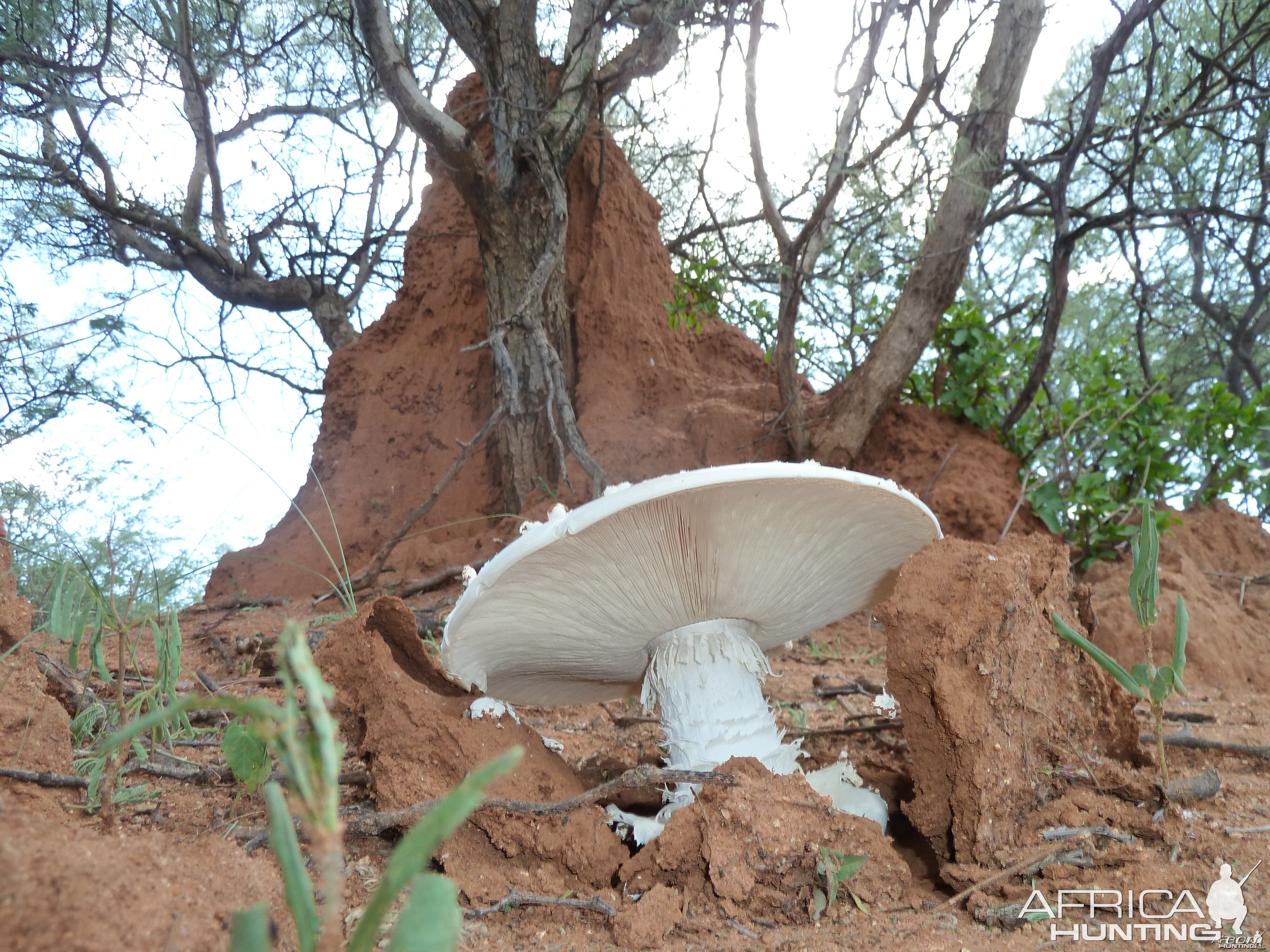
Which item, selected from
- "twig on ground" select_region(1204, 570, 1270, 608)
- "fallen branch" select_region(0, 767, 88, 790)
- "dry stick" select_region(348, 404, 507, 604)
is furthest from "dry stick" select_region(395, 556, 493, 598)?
"twig on ground" select_region(1204, 570, 1270, 608)

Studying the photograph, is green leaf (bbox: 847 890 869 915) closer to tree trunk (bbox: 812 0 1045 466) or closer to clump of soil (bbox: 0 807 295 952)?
clump of soil (bbox: 0 807 295 952)

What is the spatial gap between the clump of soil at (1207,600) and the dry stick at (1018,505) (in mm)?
468

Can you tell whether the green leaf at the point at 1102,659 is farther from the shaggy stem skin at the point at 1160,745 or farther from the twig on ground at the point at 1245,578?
the twig on ground at the point at 1245,578

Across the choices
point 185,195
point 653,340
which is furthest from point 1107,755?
point 185,195

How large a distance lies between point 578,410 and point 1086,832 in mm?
4243

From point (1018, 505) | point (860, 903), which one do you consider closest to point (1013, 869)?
point (860, 903)

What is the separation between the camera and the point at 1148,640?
159 centimetres

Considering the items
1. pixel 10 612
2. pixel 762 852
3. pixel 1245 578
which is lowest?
pixel 762 852

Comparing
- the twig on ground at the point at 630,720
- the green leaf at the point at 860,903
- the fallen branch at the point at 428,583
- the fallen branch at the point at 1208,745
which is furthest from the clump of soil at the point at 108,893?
the fallen branch at the point at 428,583

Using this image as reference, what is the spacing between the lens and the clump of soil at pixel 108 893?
70 centimetres

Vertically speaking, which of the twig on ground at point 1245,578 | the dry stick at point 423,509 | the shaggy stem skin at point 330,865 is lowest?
the shaggy stem skin at point 330,865

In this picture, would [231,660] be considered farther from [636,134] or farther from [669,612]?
[636,134]

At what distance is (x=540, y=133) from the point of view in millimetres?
4453

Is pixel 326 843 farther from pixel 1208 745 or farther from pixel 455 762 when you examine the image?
pixel 1208 745
